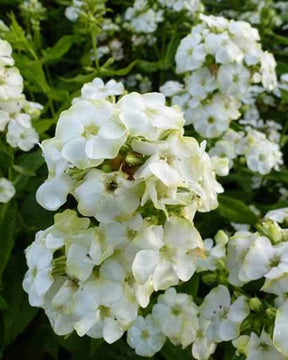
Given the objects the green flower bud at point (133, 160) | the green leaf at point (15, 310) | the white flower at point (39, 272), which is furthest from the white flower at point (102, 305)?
the green leaf at point (15, 310)

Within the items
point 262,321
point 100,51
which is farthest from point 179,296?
point 100,51

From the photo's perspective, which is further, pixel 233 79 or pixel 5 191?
pixel 233 79

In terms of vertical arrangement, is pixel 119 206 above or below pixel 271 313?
above

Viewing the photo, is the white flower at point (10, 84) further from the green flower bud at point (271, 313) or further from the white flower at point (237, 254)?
the green flower bud at point (271, 313)

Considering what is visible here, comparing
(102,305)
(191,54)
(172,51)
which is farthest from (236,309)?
(172,51)

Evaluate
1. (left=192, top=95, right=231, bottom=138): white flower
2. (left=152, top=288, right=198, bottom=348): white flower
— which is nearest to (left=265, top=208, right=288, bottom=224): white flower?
(left=152, top=288, right=198, bottom=348): white flower

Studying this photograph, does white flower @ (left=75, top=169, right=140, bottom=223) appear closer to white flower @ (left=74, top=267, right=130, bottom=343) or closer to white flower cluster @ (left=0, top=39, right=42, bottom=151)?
white flower @ (left=74, top=267, right=130, bottom=343)

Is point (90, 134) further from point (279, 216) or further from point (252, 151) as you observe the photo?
point (252, 151)
